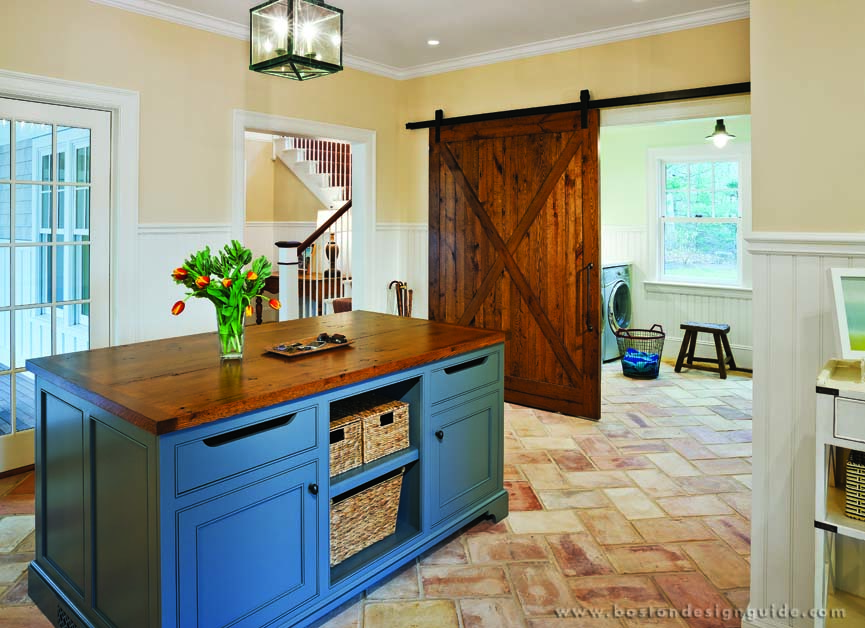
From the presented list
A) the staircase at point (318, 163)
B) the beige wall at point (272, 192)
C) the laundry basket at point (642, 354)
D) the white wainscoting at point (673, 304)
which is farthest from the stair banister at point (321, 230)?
the laundry basket at point (642, 354)

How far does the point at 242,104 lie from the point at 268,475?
11.4 ft

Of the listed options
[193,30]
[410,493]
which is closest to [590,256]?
[410,493]

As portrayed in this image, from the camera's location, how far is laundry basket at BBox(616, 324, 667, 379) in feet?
19.9

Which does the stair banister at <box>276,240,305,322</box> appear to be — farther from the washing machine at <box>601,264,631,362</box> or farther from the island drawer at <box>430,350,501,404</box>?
the island drawer at <box>430,350,501,404</box>

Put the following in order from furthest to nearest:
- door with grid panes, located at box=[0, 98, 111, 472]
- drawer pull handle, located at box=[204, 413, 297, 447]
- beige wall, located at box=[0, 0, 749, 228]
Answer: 1. beige wall, located at box=[0, 0, 749, 228]
2. door with grid panes, located at box=[0, 98, 111, 472]
3. drawer pull handle, located at box=[204, 413, 297, 447]

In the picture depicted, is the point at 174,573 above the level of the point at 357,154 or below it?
below

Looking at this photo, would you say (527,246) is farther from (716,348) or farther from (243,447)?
(243,447)

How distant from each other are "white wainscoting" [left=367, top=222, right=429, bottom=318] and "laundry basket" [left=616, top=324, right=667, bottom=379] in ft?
6.81

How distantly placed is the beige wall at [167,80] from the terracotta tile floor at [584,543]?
2.08m

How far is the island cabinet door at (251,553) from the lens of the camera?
69.5 inches

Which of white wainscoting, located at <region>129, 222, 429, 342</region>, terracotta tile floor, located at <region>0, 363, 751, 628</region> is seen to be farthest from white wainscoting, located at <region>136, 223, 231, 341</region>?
terracotta tile floor, located at <region>0, 363, 751, 628</region>

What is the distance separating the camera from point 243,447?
188 centimetres

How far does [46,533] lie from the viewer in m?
2.29

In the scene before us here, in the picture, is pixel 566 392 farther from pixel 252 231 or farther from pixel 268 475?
pixel 252 231
